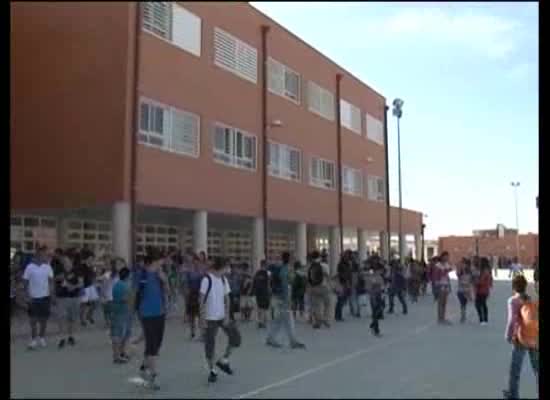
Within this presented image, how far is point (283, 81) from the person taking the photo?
30.2 m

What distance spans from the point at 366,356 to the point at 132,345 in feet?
12.6

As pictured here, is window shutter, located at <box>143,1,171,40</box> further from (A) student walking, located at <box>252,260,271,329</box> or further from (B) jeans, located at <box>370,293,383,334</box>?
(B) jeans, located at <box>370,293,383,334</box>

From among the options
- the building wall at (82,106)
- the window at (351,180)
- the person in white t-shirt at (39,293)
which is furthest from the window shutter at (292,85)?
the person in white t-shirt at (39,293)

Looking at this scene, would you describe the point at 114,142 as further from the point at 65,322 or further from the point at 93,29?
the point at 65,322

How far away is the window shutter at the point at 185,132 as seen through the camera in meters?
22.4

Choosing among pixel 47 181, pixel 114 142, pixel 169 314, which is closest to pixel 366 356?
pixel 169 314

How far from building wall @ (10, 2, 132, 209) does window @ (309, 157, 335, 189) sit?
14329 mm

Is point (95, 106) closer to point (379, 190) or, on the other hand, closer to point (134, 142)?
point (134, 142)

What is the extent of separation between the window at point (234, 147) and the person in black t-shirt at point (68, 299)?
1159 centimetres

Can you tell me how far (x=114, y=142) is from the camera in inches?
778

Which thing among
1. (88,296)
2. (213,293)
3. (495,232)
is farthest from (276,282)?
(495,232)

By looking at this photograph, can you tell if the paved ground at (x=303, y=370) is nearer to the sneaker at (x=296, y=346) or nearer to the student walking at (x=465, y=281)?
the sneaker at (x=296, y=346)

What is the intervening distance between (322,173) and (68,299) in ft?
71.8

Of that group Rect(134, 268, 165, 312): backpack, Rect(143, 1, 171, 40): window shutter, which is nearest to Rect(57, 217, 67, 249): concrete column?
→ Rect(143, 1, 171, 40): window shutter
